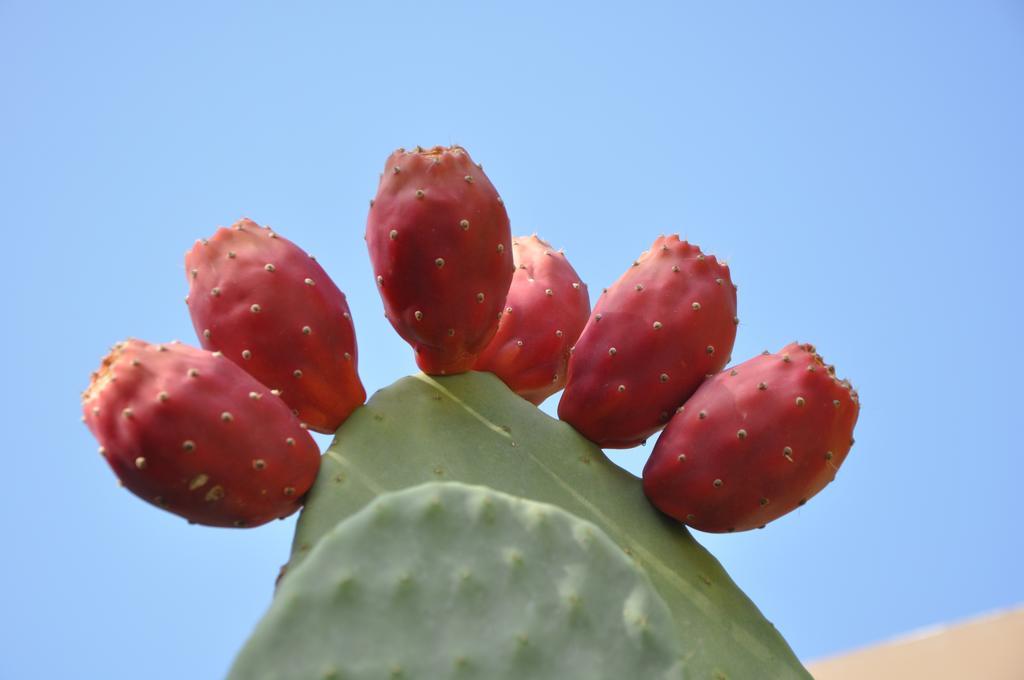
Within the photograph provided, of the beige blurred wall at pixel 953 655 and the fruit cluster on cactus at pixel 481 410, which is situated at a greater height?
the beige blurred wall at pixel 953 655

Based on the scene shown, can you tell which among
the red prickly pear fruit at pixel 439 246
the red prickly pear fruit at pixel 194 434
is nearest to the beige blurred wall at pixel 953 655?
the red prickly pear fruit at pixel 439 246

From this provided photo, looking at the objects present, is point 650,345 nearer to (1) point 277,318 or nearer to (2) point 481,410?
(2) point 481,410

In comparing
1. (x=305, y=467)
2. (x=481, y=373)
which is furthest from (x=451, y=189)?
(x=305, y=467)

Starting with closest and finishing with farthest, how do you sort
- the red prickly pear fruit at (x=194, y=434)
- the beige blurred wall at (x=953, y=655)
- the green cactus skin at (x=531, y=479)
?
the red prickly pear fruit at (x=194, y=434) < the green cactus skin at (x=531, y=479) < the beige blurred wall at (x=953, y=655)

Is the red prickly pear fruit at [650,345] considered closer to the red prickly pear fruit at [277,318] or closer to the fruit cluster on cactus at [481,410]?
the fruit cluster on cactus at [481,410]

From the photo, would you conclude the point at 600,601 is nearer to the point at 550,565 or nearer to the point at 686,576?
the point at 550,565

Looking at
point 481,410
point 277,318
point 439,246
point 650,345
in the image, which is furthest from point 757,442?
→ point 277,318

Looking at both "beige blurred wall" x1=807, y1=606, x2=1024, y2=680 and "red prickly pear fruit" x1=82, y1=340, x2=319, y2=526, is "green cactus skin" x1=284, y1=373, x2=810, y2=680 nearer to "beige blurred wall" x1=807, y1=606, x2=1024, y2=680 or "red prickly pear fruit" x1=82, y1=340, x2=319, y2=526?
"red prickly pear fruit" x1=82, y1=340, x2=319, y2=526
